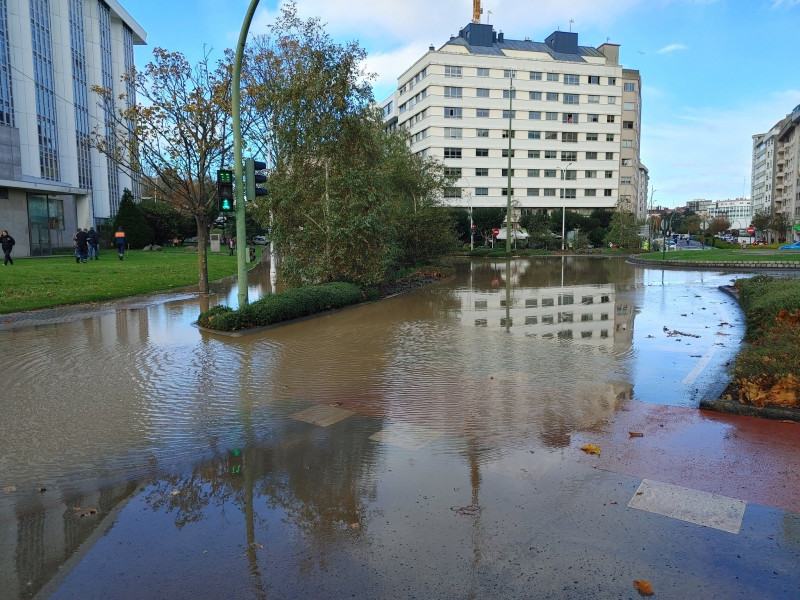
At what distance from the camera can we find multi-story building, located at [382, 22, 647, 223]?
7525 centimetres

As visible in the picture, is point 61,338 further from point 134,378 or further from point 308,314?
point 308,314

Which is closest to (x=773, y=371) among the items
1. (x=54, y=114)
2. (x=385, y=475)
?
(x=385, y=475)

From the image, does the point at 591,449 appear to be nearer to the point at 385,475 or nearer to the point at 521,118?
the point at 385,475

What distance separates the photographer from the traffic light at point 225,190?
12016 millimetres

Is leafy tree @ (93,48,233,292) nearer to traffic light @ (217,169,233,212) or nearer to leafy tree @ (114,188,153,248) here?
traffic light @ (217,169,233,212)

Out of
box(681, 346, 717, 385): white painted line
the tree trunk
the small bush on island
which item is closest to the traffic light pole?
the tree trunk

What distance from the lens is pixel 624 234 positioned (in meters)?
60.4

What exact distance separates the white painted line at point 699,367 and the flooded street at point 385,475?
0.06 metres

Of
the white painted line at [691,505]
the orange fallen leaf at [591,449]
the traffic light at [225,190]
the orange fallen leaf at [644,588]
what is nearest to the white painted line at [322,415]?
the orange fallen leaf at [591,449]

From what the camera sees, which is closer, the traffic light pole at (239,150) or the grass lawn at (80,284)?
the traffic light pole at (239,150)

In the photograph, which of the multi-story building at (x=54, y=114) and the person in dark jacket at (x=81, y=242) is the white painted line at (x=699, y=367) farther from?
the multi-story building at (x=54, y=114)

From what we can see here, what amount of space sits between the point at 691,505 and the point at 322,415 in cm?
370

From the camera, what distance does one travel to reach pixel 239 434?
5871mm

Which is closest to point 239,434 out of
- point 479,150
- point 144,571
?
point 144,571
